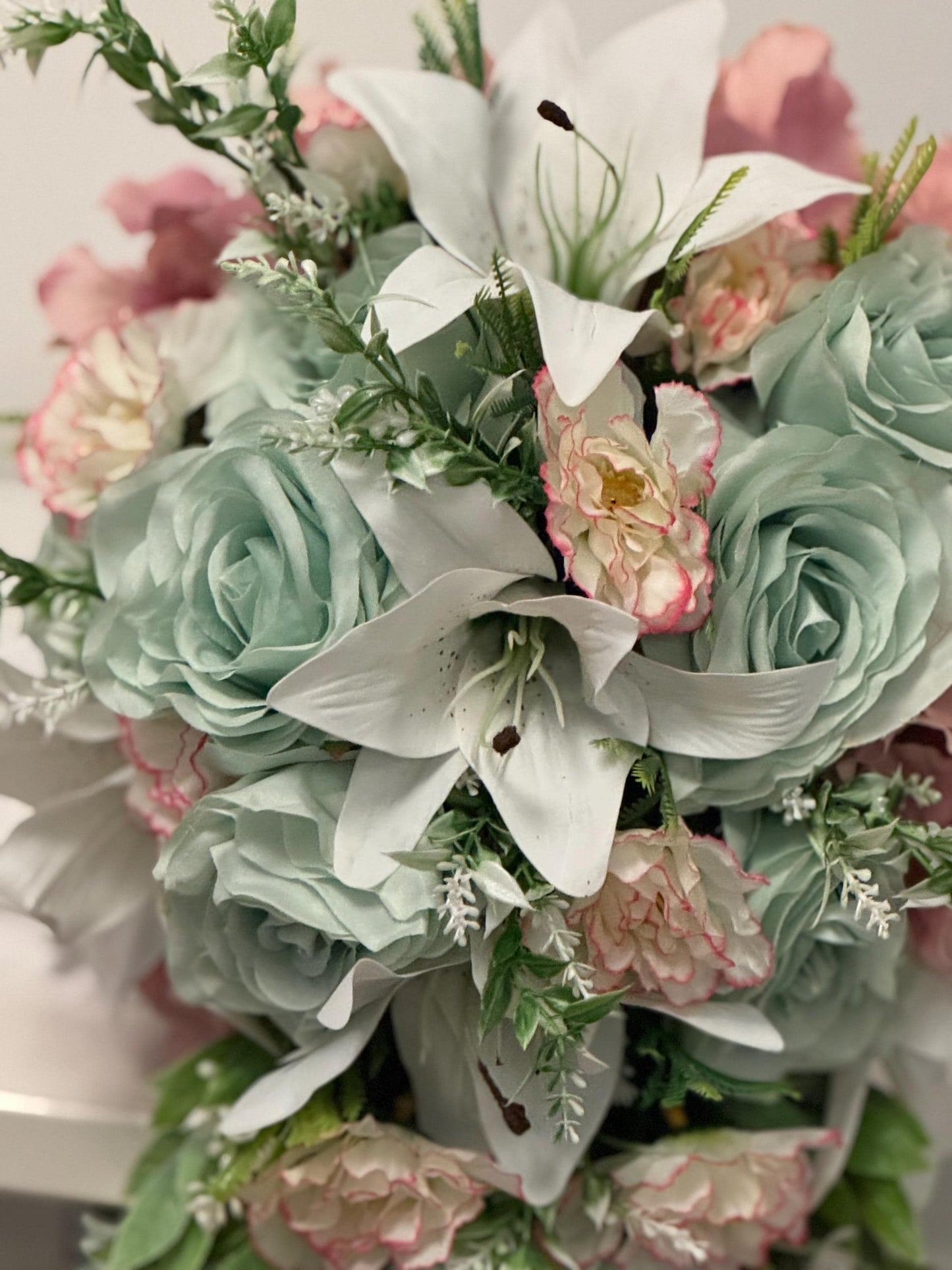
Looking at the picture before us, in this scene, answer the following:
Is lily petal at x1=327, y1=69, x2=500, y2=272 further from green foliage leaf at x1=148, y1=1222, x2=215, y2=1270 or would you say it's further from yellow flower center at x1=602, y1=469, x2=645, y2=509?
green foliage leaf at x1=148, y1=1222, x2=215, y2=1270

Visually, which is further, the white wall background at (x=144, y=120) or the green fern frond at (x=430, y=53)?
the white wall background at (x=144, y=120)

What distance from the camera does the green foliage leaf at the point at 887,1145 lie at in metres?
0.72

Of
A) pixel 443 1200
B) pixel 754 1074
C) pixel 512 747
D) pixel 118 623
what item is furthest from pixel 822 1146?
pixel 118 623

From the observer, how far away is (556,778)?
0.50 m

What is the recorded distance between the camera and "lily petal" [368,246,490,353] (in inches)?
18.7

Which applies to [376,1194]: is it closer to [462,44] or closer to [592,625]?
[592,625]

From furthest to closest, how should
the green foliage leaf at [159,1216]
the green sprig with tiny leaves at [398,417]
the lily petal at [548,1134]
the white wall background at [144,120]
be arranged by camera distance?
the white wall background at [144,120], the green foliage leaf at [159,1216], the lily petal at [548,1134], the green sprig with tiny leaves at [398,417]

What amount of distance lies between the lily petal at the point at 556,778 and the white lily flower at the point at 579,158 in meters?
0.18

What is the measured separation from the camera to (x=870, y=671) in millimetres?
517

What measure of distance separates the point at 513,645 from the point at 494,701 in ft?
0.10

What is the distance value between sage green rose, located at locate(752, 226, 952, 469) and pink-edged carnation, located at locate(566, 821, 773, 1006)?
0.20 metres

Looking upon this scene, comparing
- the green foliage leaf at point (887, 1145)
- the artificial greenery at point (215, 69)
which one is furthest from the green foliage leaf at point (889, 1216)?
the artificial greenery at point (215, 69)

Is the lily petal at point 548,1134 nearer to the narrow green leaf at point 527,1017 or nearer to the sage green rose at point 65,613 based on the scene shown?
the narrow green leaf at point 527,1017

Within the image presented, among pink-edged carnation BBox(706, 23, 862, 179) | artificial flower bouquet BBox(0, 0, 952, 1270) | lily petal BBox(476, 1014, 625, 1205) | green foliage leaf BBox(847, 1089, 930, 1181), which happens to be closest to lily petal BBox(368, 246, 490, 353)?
artificial flower bouquet BBox(0, 0, 952, 1270)
